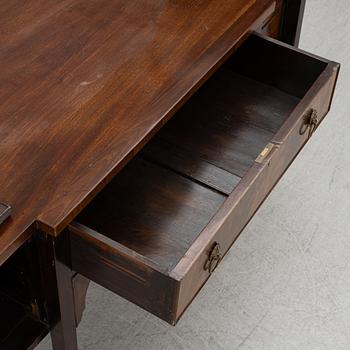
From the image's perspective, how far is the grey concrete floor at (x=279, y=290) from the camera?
1361 mm

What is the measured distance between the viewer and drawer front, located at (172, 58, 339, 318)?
94 centimetres

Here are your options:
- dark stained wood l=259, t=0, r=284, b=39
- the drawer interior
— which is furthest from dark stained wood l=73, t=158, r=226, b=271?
dark stained wood l=259, t=0, r=284, b=39

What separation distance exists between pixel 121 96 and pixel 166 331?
1.59ft

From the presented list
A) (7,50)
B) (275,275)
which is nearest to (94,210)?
(7,50)

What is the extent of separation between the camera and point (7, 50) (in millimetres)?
1110

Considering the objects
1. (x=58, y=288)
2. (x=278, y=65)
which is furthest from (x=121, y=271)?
(x=278, y=65)

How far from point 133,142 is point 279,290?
0.55 m

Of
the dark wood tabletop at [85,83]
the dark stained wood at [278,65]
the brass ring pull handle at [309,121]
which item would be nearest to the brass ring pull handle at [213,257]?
the dark wood tabletop at [85,83]

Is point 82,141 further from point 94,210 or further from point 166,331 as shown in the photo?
point 166,331

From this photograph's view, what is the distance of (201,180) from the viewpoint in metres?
1.19

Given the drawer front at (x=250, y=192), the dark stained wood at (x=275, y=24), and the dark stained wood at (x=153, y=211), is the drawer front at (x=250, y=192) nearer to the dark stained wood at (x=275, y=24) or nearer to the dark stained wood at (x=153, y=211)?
the dark stained wood at (x=153, y=211)

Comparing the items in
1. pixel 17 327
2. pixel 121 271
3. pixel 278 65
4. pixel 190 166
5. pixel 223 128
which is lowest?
pixel 17 327

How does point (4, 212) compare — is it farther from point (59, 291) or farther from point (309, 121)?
point (309, 121)

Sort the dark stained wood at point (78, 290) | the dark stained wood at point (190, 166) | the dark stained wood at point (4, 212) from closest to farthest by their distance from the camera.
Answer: the dark stained wood at point (4, 212) → the dark stained wood at point (78, 290) → the dark stained wood at point (190, 166)
